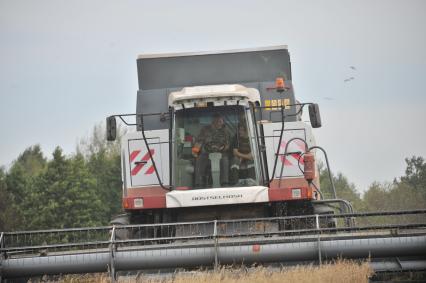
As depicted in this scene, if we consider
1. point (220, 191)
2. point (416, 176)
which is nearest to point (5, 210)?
point (416, 176)

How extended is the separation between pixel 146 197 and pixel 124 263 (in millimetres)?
2274

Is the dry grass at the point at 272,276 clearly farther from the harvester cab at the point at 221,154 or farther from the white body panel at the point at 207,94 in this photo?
the white body panel at the point at 207,94

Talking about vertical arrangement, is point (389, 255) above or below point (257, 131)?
below

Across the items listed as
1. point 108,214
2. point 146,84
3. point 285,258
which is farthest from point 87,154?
point 285,258

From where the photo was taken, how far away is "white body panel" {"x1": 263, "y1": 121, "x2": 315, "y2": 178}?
12.5 metres

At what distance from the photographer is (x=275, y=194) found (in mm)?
11719

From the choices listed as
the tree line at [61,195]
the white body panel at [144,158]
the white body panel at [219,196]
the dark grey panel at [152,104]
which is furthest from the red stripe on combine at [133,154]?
the tree line at [61,195]

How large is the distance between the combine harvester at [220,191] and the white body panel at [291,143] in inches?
0.6

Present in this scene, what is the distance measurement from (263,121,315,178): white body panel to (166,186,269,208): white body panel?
39.9 inches

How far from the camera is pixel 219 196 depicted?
37.3 feet

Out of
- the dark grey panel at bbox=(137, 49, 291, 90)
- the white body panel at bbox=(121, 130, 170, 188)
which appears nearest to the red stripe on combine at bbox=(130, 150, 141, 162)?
the white body panel at bbox=(121, 130, 170, 188)

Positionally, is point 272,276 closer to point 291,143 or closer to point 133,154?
point 291,143

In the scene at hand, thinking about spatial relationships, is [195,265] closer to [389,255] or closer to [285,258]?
[285,258]

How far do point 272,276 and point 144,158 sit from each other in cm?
409
